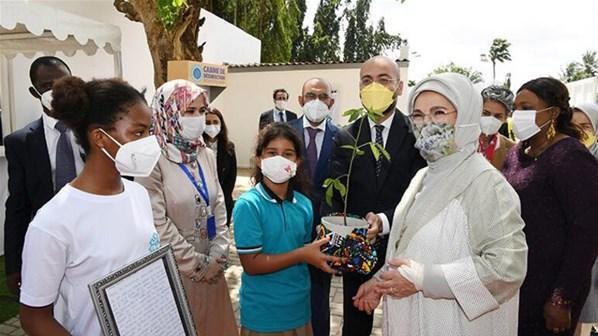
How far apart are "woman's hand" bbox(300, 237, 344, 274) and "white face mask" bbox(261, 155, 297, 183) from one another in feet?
1.52

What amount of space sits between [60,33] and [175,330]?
422 centimetres

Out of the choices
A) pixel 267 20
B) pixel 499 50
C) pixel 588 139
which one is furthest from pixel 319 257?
pixel 499 50

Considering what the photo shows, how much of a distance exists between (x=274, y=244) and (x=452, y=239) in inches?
37.6

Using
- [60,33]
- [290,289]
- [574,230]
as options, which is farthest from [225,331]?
[60,33]

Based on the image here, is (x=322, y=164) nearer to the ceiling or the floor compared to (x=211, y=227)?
nearer to the ceiling

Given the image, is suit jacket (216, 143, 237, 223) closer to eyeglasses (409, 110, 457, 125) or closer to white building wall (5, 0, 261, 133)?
white building wall (5, 0, 261, 133)

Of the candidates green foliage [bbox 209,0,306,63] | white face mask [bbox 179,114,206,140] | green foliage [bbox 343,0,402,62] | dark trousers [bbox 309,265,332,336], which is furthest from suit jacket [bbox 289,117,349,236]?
green foliage [bbox 343,0,402,62]

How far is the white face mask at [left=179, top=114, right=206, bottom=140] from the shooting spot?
2379 millimetres

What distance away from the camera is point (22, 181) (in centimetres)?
280

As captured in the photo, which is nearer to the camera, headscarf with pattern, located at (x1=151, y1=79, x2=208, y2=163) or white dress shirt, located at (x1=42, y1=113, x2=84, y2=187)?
headscarf with pattern, located at (x1=151, y1=79, x2=208, y2=163)

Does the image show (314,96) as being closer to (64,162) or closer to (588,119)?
(64,162)

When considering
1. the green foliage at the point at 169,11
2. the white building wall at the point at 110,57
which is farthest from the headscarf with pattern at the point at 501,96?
the green foliage at the point at 169,11

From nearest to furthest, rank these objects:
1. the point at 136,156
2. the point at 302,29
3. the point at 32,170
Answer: the point at 136,156
the point at 32,170
the point at 302,29

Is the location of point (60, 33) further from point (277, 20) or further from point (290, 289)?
point (277, 20)
